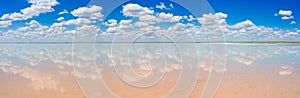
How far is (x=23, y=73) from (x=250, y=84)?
15.3ft

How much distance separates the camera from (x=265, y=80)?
748 centimetres

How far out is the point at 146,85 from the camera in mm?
6539

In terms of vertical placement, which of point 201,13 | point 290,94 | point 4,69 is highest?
point 201,13

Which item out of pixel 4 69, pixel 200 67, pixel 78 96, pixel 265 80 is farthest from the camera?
pixel 200 67

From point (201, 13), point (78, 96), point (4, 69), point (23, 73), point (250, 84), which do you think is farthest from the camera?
point (4, 69)

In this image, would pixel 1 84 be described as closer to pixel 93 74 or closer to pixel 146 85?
pixel 93 74

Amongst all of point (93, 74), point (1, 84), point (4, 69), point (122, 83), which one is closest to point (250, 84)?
point (122, 83)

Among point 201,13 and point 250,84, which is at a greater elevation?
point 201,13

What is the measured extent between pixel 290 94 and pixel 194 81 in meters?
1.86

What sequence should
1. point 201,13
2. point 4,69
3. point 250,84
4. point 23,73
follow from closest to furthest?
1. point 201,13
2. point 250,84
3. point 23,73
4. point 4,69

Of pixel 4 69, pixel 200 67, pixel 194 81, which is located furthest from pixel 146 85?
pixel 4 69

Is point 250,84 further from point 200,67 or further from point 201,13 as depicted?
point 200,67

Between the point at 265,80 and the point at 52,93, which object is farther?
the point at 265,80

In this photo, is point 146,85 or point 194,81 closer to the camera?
point 146,85
